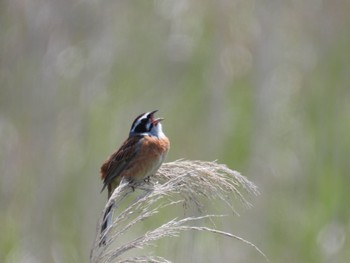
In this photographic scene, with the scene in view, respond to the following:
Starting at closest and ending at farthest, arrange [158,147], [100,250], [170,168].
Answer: [100,250] < [170,168] < [158,147]

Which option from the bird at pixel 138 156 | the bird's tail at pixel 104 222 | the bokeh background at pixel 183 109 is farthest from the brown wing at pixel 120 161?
the bird's tail at pixel 104 222

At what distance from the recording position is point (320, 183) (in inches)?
242

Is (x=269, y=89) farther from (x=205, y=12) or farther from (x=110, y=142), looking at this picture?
(x=110, y=142)

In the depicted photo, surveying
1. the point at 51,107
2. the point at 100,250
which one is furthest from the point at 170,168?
the point at 51,107

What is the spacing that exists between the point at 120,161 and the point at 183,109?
1.42 metres

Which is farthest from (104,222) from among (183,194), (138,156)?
(138,156)

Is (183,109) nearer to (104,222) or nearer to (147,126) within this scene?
(147,126)

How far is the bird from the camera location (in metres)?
4.34

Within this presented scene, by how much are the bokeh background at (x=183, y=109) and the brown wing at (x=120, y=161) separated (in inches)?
39.3

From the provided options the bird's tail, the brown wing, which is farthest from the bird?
the bird's tail

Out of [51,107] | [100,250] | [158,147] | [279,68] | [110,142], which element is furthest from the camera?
[279,68]

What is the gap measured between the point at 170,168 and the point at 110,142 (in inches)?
90.0

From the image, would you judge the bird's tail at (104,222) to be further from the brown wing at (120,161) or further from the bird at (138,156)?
the brown wing at (120,161)

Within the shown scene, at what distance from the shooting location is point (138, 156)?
14.8ft
